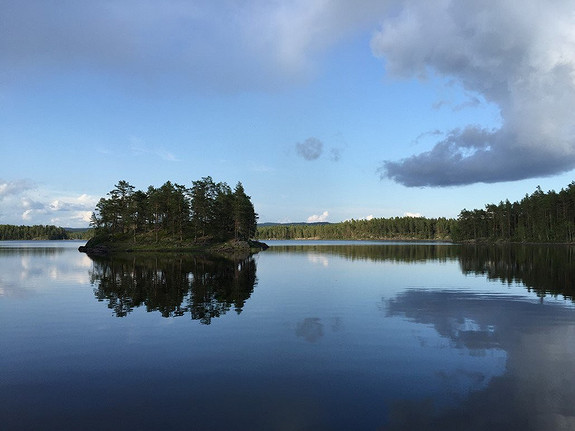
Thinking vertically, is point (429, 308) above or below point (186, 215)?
below

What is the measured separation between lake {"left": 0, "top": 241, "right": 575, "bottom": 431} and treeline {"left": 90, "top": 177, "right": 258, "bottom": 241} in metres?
98.7

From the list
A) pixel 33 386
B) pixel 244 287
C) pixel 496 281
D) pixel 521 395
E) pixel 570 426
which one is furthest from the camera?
pixel 496 281

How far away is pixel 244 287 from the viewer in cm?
4150

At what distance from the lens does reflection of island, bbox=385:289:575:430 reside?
11414mm

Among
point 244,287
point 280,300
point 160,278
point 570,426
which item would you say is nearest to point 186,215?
point 160,278

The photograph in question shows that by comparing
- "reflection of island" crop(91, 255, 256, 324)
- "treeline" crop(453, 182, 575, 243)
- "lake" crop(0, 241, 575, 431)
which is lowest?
"reflection of island" crop(91, 255, 256, 324)

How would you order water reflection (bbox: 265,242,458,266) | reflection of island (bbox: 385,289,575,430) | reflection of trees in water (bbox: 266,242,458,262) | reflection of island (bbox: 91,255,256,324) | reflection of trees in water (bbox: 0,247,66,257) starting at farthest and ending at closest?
reflection of trees in water (bbox: 0,247,66,257)
reflection of trees in water (bbox: 266,242,458,262)
water reflection (bbox: 265,242,458,266)
reflection of island (bbox: 91,255,256,324)
reflection of island (bbox: 385,289,575,430)

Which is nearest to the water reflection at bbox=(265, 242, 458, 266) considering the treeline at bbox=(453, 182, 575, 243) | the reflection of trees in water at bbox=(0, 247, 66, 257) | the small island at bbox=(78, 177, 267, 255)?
the small island at bbox=(78, 177, 267, 255)

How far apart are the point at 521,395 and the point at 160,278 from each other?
43.5 metres

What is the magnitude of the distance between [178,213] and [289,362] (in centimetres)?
12331

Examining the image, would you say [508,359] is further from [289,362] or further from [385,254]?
[385,254]

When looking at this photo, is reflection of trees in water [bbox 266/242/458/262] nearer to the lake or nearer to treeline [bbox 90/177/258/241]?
treeline [bbox 90/177/258/241]

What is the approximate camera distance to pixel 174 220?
135000mm

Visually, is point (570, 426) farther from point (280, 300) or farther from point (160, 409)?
point (280, 300)
